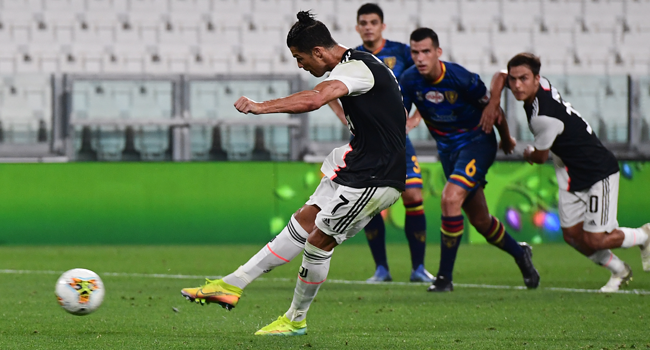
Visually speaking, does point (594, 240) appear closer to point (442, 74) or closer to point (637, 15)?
point (442, 74)

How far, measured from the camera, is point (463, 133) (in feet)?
22.2

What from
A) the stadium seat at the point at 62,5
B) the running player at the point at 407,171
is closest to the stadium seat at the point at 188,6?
the stadium seat at the point at 62,5

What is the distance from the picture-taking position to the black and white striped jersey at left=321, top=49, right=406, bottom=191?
422 centimetres

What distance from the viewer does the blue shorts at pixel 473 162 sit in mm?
6562

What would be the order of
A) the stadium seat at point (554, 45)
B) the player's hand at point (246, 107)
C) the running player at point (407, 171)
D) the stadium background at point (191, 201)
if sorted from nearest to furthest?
the player's hand at point (246, 107)
the running player at point (407, 171)
the stadium background at point (191, 201)
the stadium seat at point (554, 45)

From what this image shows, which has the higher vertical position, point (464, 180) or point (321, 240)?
point (464, 180)

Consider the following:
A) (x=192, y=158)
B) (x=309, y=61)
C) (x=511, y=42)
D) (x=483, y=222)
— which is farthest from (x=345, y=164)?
(x=511, y=42)

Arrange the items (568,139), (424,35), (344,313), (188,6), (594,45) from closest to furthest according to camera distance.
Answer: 1. (344,313)
2. (568,139)
3. (424,35)
4. (188,6)
5. (594,45)

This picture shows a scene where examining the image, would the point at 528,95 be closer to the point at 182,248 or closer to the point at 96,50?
the point at 182,248

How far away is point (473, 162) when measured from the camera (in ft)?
21.7

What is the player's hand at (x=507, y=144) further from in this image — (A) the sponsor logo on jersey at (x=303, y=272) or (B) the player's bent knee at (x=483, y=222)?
(A) the sponsor logo on jersey at (x=303, y=272)

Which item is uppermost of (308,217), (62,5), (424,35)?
(62,5)

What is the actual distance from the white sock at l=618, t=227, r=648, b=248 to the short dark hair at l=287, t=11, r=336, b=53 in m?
3.46

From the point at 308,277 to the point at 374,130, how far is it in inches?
33.0
